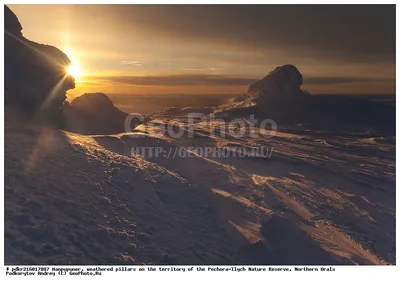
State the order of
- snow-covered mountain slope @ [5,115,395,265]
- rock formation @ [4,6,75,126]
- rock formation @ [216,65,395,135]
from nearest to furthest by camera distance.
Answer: snow-covered mountain slope @ [5,115,395,265]
rock formation @ [4,6,75,126]
rock formation @ [216,65,395,135]

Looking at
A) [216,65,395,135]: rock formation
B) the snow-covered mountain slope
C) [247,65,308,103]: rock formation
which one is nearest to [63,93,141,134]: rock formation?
the snow-covered mountain slope

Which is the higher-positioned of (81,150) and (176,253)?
(81,150)

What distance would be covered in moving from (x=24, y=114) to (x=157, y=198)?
10.8 metres

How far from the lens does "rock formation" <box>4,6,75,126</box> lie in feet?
64.5

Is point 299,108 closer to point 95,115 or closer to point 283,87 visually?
point 283,87

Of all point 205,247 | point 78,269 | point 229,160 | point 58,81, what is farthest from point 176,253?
point 58,81

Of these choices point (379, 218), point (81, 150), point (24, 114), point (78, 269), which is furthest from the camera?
point (24, 114)

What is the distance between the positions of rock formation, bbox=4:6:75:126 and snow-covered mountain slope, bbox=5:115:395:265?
3522 mm

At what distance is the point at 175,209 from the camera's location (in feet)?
41.5

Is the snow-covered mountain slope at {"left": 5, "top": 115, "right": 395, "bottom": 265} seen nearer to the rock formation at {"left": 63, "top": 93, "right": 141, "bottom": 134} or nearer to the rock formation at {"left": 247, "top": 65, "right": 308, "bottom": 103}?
the rock formation at {"left": 63, "top": 93, "right": 141, "bottom": 134}

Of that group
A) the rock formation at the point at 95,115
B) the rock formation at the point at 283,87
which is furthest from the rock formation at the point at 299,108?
the rock formation at the point at 95,115

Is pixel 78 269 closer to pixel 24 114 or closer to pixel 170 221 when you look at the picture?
pixel 170 221

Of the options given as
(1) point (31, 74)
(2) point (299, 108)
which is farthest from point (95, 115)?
(2) point (299, 108)

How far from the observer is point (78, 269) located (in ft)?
28.7
